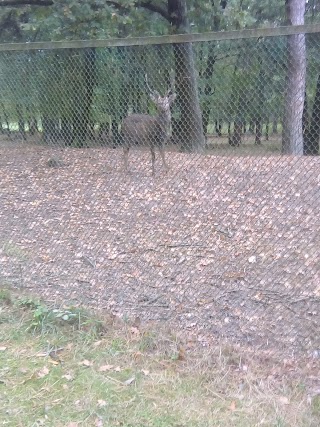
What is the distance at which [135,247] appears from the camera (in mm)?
6289

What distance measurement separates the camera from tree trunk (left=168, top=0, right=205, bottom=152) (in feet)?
15.7

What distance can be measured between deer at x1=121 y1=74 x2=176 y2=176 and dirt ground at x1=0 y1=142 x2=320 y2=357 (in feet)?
0.39

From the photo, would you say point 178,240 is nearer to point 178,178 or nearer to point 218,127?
point 178,178

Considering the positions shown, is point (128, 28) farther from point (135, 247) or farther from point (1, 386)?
point (1, 386)

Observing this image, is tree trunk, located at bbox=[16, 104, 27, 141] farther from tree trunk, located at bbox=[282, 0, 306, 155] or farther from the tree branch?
the tree branch

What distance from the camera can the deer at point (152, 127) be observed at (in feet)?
16.5

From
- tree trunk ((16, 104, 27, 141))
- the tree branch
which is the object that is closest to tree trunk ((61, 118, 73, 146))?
tree trunk ((16, 104, 27, 141))

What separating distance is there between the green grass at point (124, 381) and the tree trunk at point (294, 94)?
1.74 m

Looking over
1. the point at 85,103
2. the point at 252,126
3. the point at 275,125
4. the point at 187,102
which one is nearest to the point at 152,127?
the point at 187,102

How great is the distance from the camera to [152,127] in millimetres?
5383

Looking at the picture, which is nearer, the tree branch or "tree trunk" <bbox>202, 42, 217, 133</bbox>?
"tree trunk" <bbox>202, 42, 217, 133</bbox>

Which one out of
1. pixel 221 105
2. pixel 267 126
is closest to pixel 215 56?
pixel 221 105

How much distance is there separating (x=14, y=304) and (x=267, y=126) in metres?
2.83

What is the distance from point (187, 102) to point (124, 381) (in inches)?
98.1
